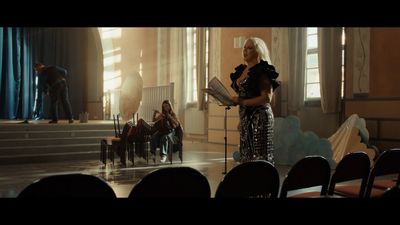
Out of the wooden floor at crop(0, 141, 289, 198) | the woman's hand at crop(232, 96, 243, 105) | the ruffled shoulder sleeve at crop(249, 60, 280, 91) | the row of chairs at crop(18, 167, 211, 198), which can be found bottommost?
the wooden floor at crop(0, 141, 289, 198)

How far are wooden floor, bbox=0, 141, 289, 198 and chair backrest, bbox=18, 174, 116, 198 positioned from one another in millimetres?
2929

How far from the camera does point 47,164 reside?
6.48 meters

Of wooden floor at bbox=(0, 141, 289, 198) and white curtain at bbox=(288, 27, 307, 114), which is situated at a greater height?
white curtain at bbox=(288, 27, 307, 114)

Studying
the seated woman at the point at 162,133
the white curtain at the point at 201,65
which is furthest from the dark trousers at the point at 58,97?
the white curtain at the point at 201,65

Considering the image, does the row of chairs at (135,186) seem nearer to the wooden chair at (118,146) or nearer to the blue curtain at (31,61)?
the wooden chair at (118,146)

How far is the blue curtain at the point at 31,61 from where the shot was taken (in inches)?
452

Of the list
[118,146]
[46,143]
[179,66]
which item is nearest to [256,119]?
[118,146]

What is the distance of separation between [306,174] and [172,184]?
682 mm

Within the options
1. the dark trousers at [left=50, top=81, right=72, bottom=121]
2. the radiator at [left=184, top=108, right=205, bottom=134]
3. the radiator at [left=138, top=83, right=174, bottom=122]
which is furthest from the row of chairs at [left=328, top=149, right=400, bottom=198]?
the radiator at [left=138, top=83, right=174, bottom=122]

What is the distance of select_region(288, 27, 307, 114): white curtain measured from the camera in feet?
25.8

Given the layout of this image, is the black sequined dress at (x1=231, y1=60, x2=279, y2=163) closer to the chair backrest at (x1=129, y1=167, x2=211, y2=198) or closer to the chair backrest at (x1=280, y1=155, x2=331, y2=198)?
the chair backrest at (x1=280, y1=155, x2=331, y2=198)

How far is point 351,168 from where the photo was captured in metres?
1.94

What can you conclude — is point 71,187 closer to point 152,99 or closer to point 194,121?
point 194,121
